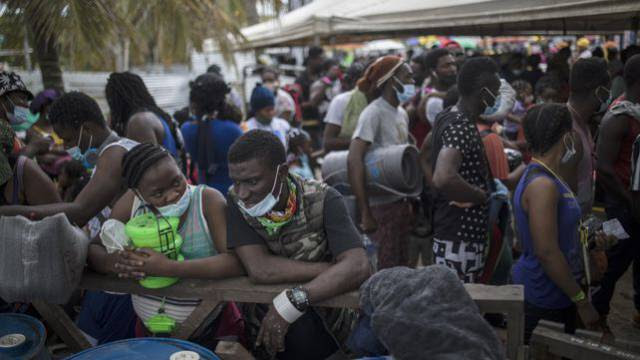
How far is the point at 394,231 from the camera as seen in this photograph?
4.17 m

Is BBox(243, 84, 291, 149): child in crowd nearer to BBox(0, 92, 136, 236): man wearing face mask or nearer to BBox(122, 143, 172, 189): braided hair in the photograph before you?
BBox(0, 92, 136, 236): man wearing face mask

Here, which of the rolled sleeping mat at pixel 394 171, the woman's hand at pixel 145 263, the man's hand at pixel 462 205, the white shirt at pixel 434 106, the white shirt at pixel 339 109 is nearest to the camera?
the woman's hand at pixel 145 263

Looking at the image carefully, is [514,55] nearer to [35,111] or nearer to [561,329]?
[35,111]

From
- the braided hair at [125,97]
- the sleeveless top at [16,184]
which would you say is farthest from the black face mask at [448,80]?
the sleeveless top at [16,184]

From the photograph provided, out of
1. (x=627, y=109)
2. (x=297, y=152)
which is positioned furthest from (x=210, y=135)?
(x=627, y=109)

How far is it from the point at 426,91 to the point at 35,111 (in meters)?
4.34

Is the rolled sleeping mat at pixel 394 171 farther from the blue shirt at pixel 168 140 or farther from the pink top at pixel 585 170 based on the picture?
the blue shirt at pixel 168 140

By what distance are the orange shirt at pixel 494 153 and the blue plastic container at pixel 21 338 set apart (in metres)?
2.66

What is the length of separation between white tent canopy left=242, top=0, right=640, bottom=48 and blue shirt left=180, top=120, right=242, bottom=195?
2.20 m

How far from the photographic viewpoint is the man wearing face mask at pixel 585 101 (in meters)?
3.52

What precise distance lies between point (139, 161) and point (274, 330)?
892mm

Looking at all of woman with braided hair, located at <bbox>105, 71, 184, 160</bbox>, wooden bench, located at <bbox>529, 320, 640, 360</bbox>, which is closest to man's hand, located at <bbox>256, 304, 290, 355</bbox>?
wooden bench, located at <bbox>529, 320, 640, 360</bbox>

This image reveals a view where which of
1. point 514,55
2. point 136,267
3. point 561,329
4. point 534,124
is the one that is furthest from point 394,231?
point 514,55

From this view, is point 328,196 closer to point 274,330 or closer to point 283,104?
point 274,330
